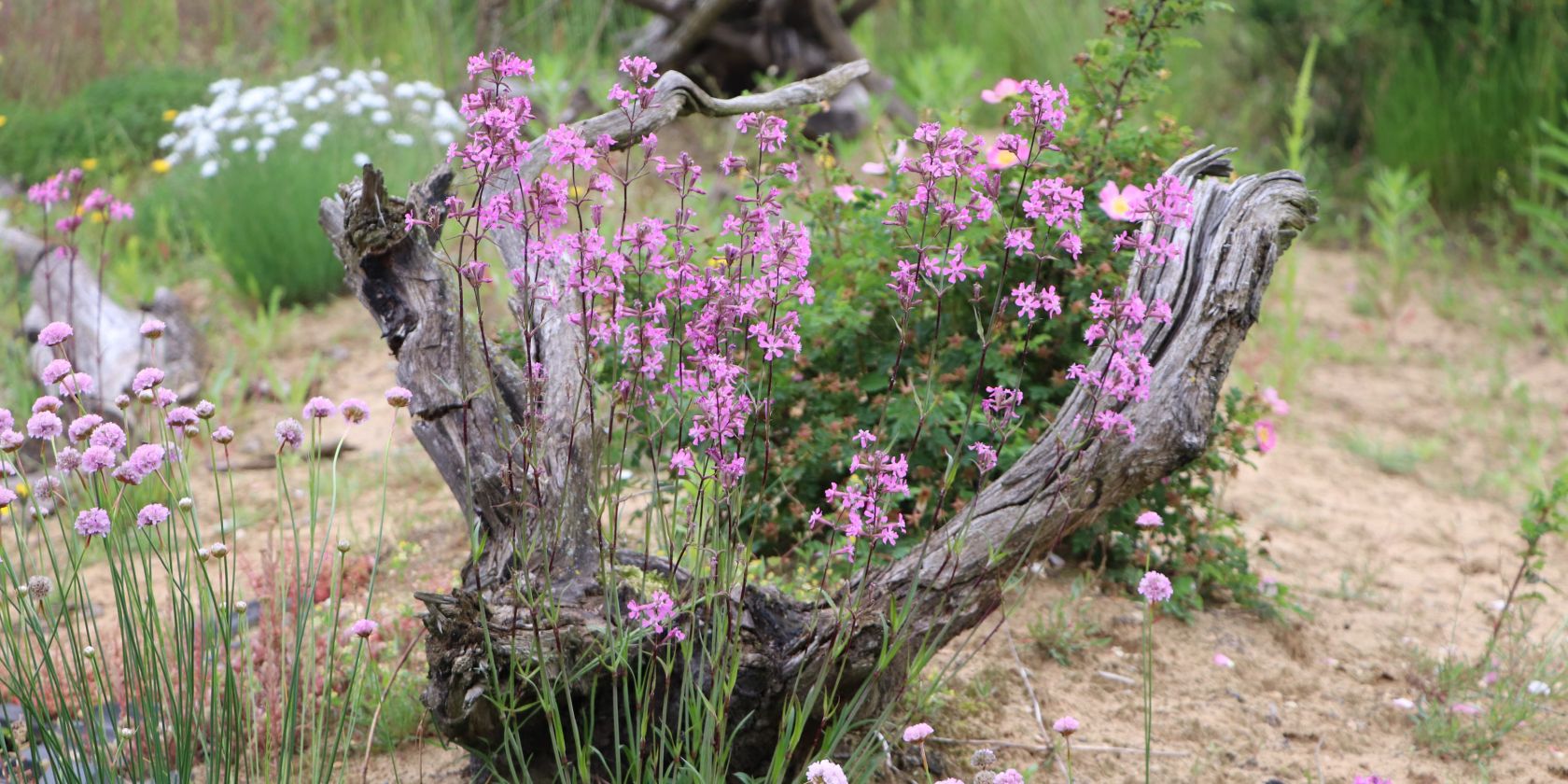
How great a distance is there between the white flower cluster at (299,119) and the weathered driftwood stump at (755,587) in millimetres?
3584

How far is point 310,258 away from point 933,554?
14.0ft

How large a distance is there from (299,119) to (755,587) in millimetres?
5016

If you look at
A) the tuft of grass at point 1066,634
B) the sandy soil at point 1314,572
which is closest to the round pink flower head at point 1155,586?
A: the sandy soil at point 1314,572

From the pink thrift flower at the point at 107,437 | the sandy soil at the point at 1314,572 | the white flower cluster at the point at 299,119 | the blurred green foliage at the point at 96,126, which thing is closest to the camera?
the pink thrift flower at the point at 107,437

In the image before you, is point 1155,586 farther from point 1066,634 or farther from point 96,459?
point 96,459

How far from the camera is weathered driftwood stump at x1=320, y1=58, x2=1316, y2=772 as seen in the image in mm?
2104

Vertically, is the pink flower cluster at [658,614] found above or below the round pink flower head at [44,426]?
below

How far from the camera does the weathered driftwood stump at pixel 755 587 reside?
2.10 m

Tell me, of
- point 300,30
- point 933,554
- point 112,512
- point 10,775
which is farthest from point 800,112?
point 300,30

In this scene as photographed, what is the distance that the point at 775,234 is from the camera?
1.74 meters

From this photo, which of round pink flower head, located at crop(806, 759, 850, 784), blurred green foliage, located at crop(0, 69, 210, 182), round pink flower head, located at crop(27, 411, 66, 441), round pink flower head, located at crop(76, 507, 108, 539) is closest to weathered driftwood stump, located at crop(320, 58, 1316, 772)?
round pink flower head, located at crop(806, 759, 850, 784)

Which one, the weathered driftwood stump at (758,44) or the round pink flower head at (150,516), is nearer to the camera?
the round pink flower head at (150,516)

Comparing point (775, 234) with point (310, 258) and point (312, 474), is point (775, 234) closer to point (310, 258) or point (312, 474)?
point (312, 474)

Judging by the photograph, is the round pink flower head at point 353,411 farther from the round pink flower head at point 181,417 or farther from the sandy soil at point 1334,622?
the sandy soil at point 1334,622
